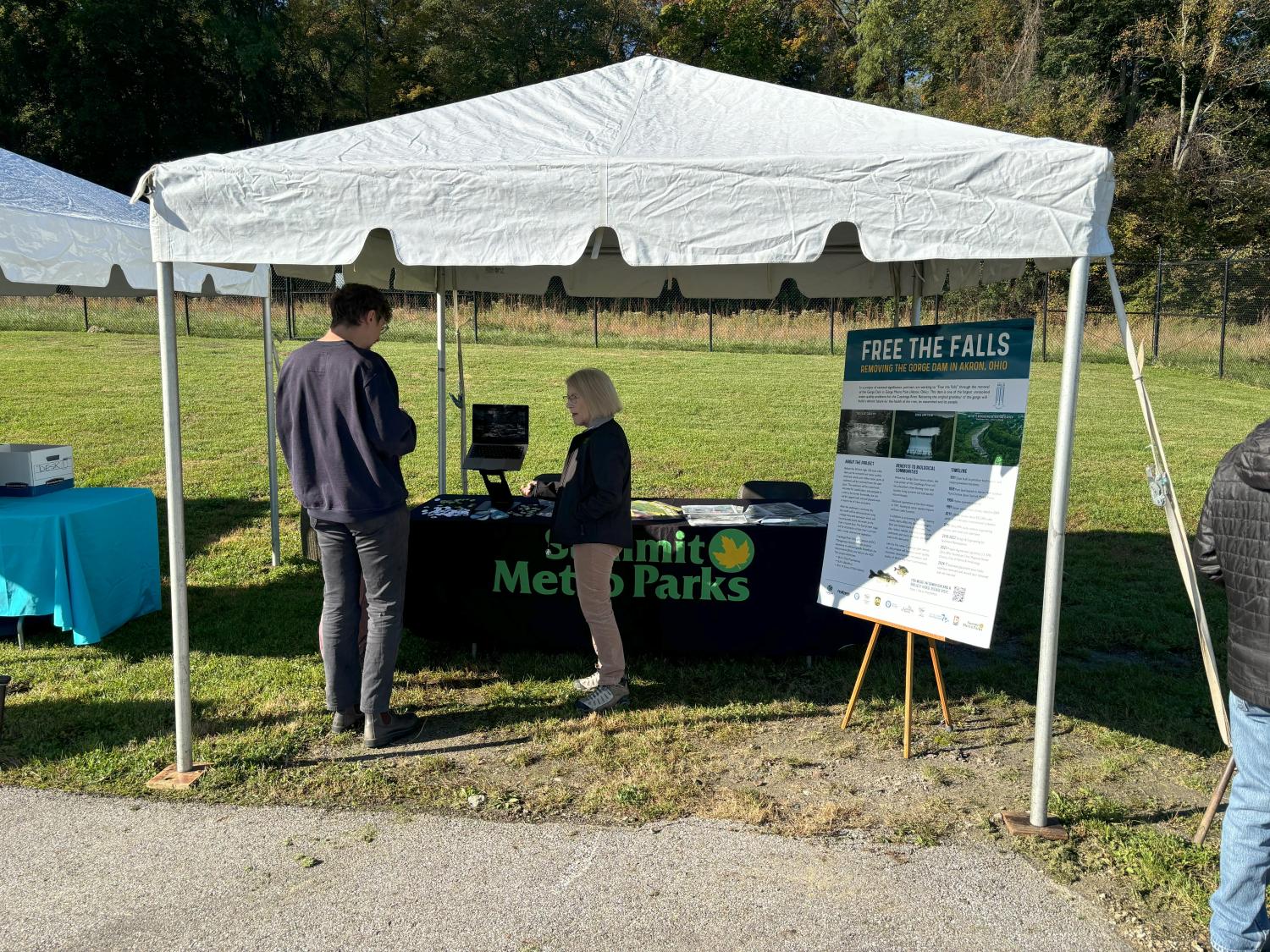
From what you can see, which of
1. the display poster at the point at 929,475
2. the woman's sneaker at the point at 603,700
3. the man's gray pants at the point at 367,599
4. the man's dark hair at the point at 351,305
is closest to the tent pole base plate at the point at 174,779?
the man's gray pants at the point at 367,599

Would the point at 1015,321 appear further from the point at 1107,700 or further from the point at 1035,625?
the point at 1035,625

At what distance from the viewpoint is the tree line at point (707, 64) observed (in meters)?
27.7

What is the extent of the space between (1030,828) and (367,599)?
8.78ft

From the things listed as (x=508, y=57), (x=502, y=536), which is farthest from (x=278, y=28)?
(x=502, y=536)

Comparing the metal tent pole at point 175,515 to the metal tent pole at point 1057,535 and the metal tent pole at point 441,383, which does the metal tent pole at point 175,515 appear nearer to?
the metal tent pole at point 441,383

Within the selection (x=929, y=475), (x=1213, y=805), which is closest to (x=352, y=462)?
(x=929, y=475)

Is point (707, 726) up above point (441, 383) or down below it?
below

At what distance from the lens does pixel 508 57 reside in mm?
39188

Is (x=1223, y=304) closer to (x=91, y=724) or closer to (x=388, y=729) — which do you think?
(x=388, y=729)

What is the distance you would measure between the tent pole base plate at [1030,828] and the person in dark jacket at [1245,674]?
27.1 inches

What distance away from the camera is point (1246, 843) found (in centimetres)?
237

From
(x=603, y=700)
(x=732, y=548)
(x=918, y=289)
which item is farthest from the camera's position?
(x=918, y=289)

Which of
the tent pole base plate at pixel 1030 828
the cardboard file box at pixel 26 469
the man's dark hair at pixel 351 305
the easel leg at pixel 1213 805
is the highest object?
the man's dark hair at pixel 351 305

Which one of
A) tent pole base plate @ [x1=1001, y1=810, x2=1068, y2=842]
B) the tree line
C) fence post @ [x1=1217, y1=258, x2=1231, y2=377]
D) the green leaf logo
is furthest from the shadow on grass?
the tree line
